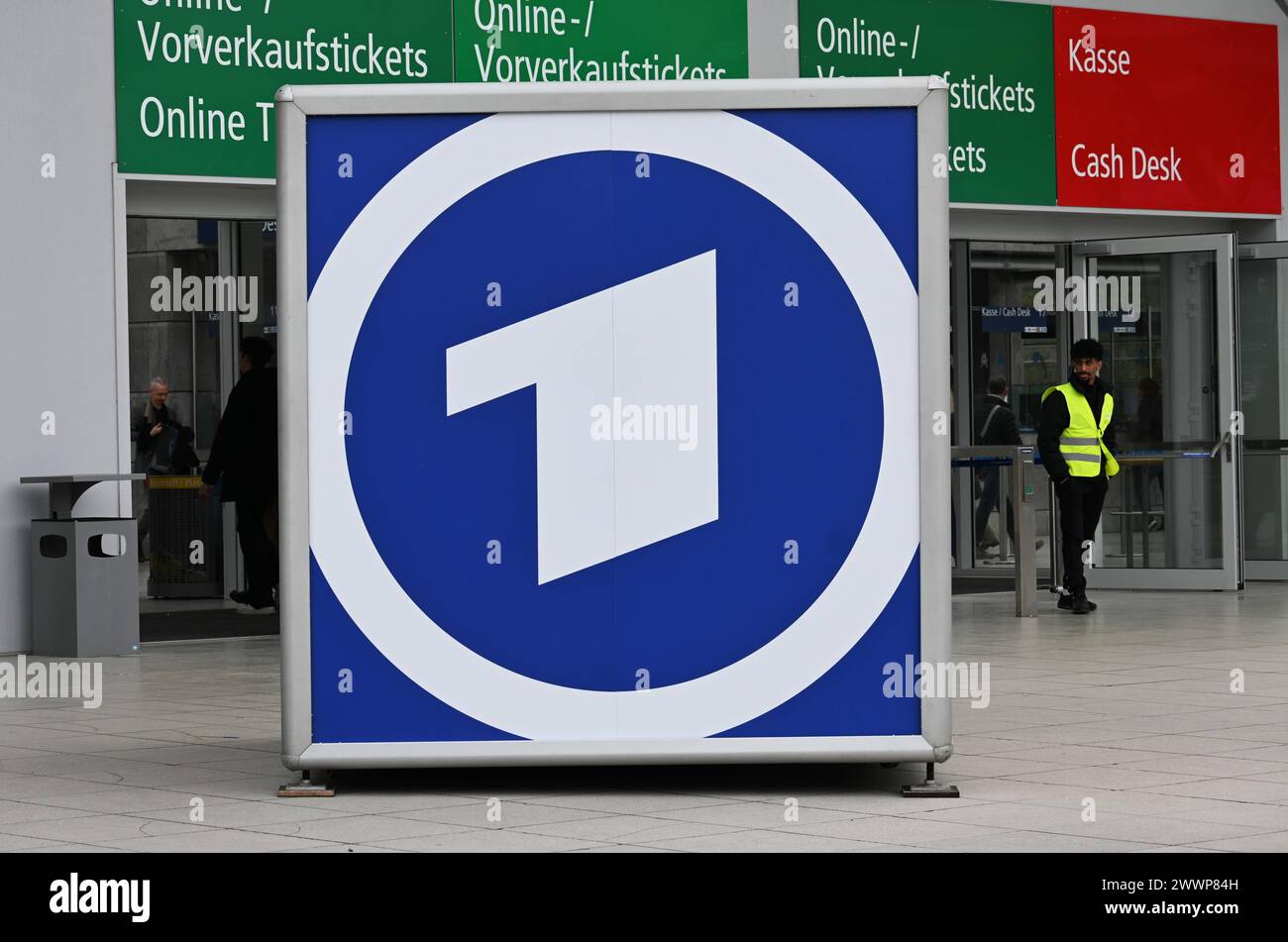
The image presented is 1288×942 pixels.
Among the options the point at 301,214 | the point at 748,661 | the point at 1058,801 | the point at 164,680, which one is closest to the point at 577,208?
the point at 301,214

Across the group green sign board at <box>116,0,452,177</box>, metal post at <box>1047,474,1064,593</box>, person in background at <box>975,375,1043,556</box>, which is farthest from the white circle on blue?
person in background at <box>975,375,1043,556</box>

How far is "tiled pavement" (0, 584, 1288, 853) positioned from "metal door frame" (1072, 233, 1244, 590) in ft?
19.5

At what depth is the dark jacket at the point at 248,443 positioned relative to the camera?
1456 cm

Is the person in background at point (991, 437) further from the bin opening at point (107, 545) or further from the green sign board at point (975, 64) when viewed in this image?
the bin opening at point (107, 545)

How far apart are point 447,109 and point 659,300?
97 cm

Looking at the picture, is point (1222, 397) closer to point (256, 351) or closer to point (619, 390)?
point (256, 351)

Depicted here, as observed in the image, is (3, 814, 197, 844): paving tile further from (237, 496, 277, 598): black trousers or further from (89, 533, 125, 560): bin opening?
(237, 496, 277, 598): black trousers

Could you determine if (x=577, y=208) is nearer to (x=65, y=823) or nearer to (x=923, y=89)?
(x=923, y=89)

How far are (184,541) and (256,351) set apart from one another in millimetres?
3075

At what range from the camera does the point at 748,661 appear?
6.75 m

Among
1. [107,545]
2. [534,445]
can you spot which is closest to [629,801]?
[534,445]

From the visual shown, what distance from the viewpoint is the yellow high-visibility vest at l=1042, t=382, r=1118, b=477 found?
47.2 feet

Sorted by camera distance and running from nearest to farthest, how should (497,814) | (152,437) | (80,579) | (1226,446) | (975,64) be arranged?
1. (497,814)
2. (80,579)
3. (975,64)
4. (1226,446)
5. (152,437)

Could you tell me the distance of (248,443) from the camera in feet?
47.8
